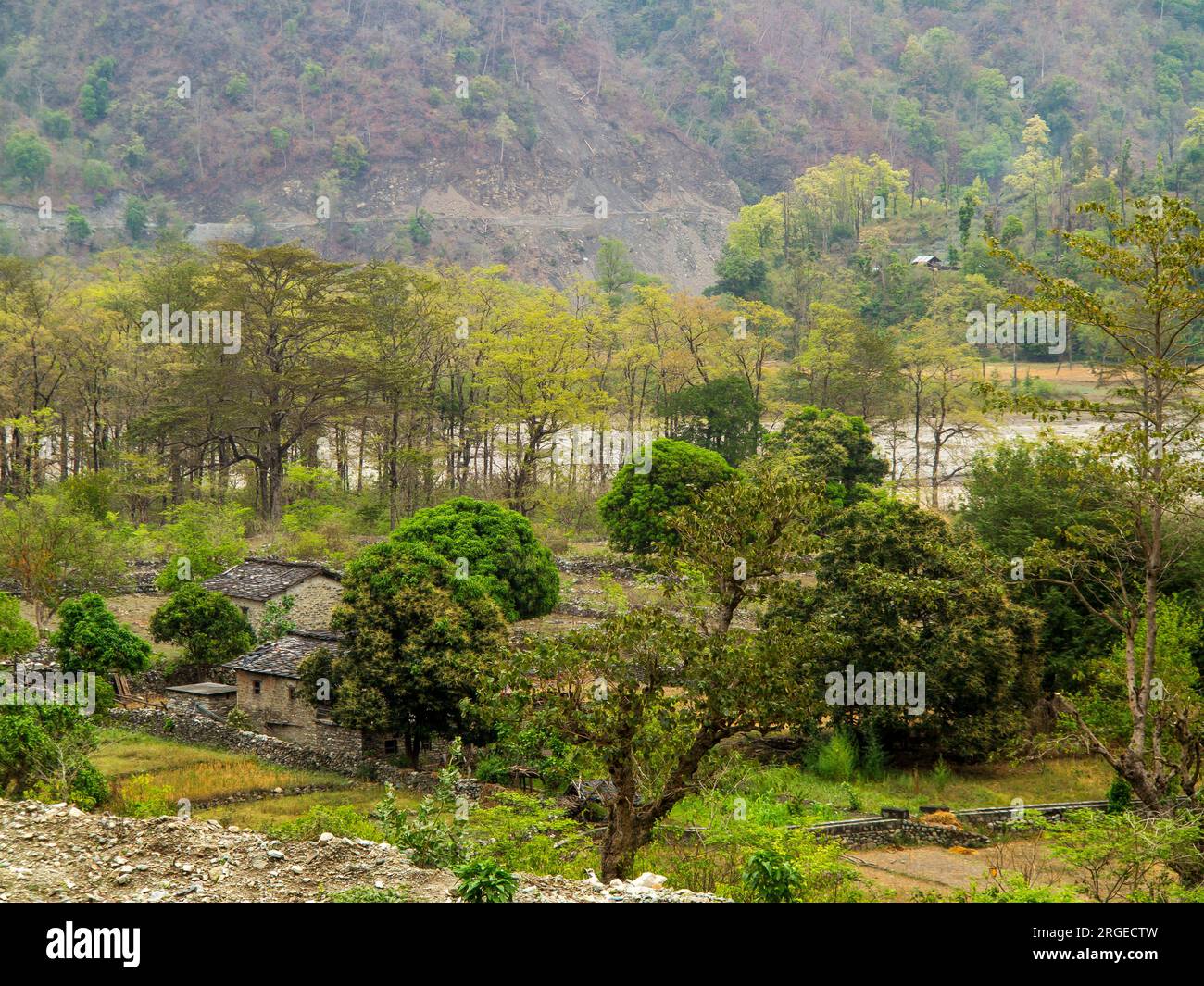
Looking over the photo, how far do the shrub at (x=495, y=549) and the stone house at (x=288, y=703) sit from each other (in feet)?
18.1

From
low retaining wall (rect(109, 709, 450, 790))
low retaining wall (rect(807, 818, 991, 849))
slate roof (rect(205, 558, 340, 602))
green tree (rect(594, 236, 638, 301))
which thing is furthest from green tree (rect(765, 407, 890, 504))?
green tree (rect(594, 236, 638, 301))

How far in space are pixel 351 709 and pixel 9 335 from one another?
36.0m

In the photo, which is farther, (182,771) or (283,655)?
(283,655)

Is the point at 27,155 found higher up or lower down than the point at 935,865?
higher up

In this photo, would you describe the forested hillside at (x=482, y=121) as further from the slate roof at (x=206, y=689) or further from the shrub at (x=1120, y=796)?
the shrub at (x=1120, y=796)

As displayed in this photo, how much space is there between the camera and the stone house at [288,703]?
28.7m

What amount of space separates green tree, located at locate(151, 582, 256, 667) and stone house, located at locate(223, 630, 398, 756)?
9.79 ft

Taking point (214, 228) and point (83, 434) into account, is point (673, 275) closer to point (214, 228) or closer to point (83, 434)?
point (214, 228)

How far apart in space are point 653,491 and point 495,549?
486 inches

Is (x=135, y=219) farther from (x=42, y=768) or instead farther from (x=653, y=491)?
(x=42, y=768)

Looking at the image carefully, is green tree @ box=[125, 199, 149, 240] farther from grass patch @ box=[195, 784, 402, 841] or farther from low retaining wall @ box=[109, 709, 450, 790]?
grass patch @ box=[195, 784, 402, 841]

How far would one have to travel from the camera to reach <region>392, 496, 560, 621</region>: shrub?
35.4 metres

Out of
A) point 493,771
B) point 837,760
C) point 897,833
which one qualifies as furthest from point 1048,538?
point 493,771

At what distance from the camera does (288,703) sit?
2984cm
